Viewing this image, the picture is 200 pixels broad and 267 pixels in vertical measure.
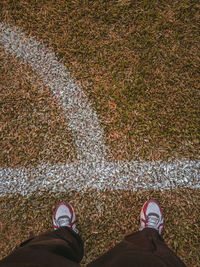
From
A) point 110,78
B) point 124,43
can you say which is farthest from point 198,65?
point 110,78

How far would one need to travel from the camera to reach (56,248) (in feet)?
4.69

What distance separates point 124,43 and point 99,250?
244 centimetres

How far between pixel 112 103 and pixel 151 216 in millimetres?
1345

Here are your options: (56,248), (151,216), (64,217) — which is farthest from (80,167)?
(151,216)

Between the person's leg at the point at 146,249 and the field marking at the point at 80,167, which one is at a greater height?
the field marking at the point at 80,167

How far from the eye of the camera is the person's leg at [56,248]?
122cm

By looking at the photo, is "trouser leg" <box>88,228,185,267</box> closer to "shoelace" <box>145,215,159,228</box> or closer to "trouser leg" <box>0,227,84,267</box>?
"shoelace" <box>145,215,159,228</box>

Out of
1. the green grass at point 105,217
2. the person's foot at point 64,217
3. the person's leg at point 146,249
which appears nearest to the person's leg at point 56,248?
the person's foot at point 64,217

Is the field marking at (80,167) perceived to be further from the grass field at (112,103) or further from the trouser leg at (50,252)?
the trouser leg at (50,252)

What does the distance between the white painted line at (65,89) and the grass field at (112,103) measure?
0.08 m

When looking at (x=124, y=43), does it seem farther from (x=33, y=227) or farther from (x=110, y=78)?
(x=33, y=227)

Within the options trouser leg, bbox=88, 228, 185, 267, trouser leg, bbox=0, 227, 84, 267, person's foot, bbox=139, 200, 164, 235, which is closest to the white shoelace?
person's foot, bbox=139, 200, 164, 235

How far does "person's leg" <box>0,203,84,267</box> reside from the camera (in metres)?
1.22

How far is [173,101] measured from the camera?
1.98 metres
